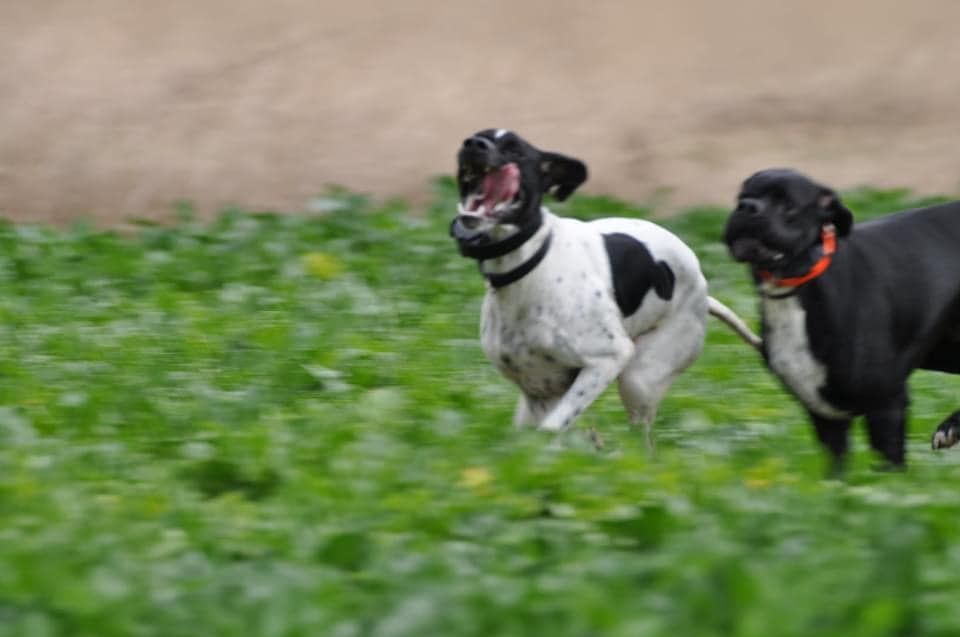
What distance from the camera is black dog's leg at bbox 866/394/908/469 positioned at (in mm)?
6699

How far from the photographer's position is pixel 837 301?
6633mm

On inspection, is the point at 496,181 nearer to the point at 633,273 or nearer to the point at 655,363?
the point at 633,273

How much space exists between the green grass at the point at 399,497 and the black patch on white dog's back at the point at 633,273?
446mm

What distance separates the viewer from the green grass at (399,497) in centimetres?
515

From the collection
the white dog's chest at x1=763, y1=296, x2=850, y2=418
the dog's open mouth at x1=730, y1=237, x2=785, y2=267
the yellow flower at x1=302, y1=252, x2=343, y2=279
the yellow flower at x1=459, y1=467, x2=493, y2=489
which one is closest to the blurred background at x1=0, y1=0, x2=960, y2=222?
the yellow flower at x1=302, y1=252, x2=343, y2=279

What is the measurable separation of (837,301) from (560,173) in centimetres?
95

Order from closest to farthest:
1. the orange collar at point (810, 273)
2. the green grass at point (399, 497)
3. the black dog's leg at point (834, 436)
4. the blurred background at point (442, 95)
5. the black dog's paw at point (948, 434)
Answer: the green grass at point (399, 497) < the orange collar at point (810, 273) < the black dog's leg at point (834, 436) < the black dog's paw at point (948, 434) < the blurred background at point (442, 95)

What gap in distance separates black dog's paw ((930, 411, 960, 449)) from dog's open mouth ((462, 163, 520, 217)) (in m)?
1.71

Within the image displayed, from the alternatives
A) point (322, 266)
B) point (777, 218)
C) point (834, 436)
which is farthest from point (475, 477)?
point (322, 266)

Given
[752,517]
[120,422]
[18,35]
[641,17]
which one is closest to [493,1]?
[641,17]

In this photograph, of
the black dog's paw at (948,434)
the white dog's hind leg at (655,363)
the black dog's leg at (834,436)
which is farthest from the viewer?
the black dog's paw at (948,434)

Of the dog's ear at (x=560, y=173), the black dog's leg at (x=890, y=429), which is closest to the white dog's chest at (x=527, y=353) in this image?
the dog's ear at (x=560, y=173)

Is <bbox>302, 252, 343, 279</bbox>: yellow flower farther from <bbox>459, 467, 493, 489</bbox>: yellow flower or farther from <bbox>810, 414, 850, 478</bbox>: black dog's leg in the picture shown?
<bbox>459, 467, 493, 489</bbox>: yellow flower

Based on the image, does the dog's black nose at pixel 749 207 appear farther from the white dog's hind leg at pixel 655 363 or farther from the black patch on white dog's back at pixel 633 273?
the white dog's hind leg at pixel 655 363
